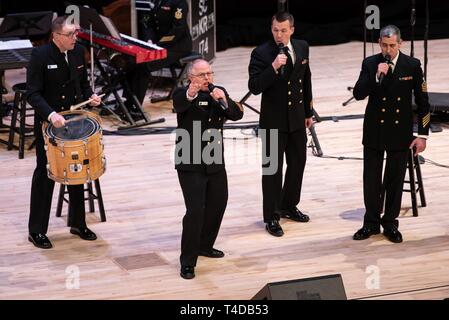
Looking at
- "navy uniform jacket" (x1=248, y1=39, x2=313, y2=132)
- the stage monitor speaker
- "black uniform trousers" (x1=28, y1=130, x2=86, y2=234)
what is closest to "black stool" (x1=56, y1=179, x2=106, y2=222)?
"black uniform trousers" (x1=28, y1=130, x2=86, y2=234)

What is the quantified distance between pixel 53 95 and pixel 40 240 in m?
1.13

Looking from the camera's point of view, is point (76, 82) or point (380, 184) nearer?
point (76, 82)

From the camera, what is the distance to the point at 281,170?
306 inches

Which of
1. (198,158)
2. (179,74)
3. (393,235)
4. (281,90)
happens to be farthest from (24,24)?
(393,235)

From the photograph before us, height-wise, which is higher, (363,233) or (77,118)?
(77,118)

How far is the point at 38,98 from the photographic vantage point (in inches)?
284

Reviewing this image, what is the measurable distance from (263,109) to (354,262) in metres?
1.39

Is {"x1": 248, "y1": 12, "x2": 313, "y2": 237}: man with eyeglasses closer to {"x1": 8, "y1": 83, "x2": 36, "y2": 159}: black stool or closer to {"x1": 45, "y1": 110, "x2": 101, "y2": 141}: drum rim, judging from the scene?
{"x1": 45, "y1": 110, "x2": 101, "y2": 141}: drum rim

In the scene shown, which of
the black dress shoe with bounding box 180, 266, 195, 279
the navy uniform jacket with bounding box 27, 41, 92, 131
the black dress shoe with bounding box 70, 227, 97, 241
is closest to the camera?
the black dress shoe with bounding box 180, 266, 195, 279

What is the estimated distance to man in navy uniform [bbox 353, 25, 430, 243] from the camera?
24.2 ft

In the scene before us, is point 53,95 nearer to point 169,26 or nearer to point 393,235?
point 393,235

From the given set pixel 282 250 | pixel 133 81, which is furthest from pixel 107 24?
pixel 282 250

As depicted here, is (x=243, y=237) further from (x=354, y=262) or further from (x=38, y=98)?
(x=38, y=98)

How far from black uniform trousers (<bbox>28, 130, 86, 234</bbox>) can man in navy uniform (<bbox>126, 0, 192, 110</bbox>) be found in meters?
3.59
